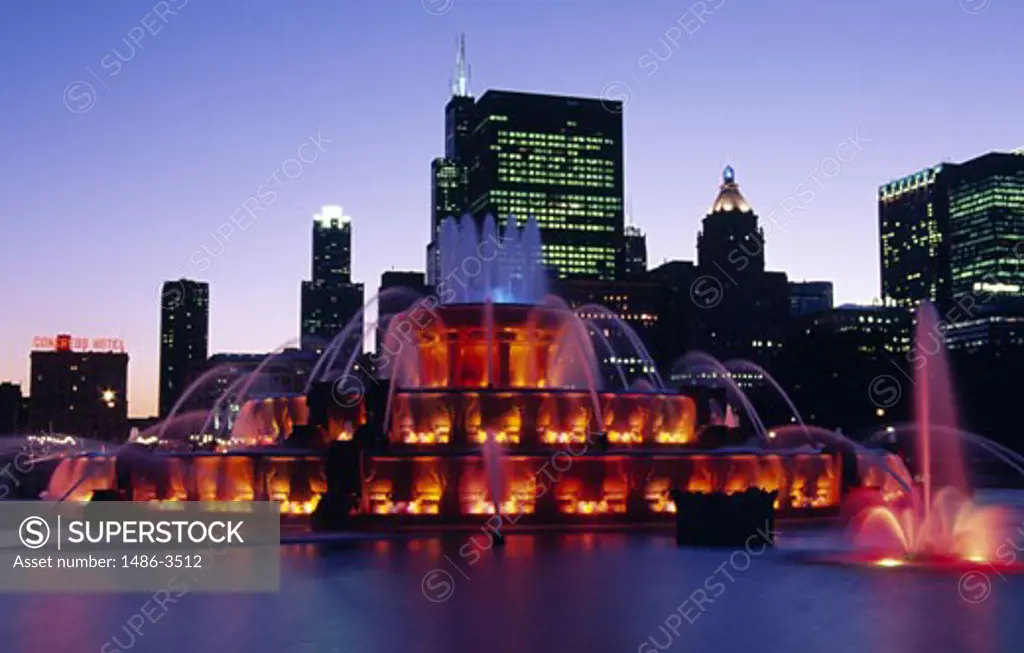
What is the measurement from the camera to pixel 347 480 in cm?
3288

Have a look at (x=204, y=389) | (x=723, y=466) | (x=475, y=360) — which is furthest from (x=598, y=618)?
(x=204, y=389)

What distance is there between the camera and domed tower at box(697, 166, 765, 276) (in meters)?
182

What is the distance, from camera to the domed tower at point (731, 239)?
182250mm

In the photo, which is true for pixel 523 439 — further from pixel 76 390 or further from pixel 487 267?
pixel 76 390

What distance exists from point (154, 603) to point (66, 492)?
18430 millimetres
